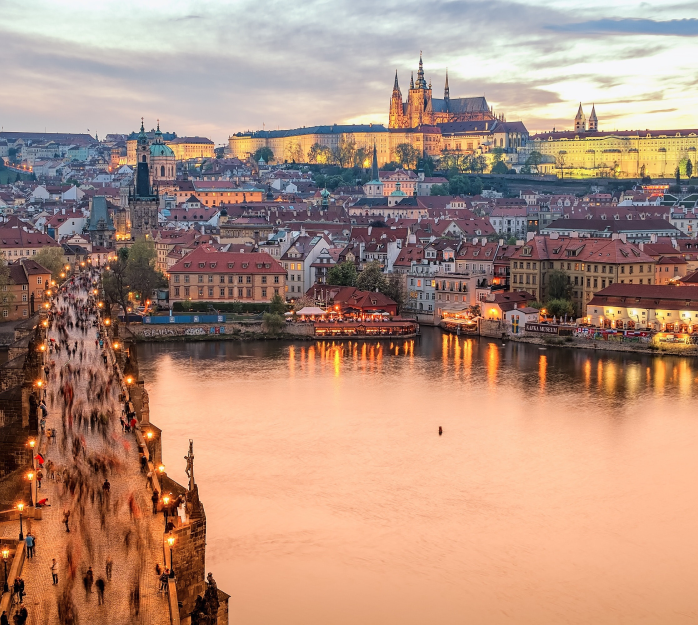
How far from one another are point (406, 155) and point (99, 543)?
104680mm

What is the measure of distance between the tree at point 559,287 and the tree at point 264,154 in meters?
88.1

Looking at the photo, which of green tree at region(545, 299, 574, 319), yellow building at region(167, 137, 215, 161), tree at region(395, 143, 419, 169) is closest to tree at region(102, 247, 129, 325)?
green tree at region(545, 299, 574, 319)

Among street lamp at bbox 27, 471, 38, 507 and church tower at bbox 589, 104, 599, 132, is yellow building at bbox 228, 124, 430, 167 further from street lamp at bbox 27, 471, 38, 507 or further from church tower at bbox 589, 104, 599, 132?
street lamp at bbox 27, 471, 38, 507

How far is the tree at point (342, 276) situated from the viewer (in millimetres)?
42594

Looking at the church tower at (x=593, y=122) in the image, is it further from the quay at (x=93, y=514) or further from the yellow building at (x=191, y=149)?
the quay at (x=93, y=514)

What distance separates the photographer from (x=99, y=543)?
35.9 feet

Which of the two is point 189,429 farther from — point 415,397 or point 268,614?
point 268,614

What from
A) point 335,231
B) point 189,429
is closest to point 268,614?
point 189,429

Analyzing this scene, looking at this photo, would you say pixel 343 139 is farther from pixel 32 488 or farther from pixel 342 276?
pixel 32 488

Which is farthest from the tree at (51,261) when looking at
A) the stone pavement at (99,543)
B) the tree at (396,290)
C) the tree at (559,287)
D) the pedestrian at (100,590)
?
the pedestrian at (100,590)

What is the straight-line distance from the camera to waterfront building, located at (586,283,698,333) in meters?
35.6

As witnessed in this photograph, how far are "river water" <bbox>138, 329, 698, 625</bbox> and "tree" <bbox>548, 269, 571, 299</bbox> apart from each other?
9.63 m

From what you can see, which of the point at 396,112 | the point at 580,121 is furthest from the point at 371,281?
the point at 580,121

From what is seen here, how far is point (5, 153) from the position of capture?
150 metres
